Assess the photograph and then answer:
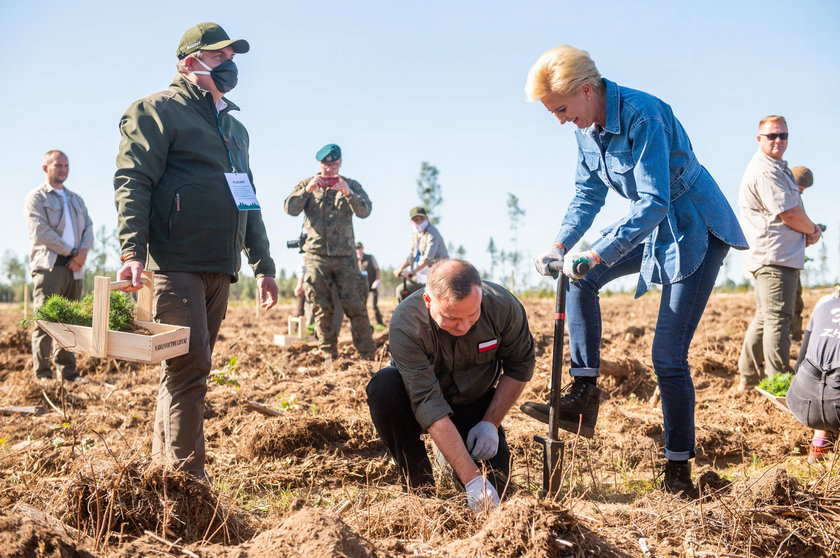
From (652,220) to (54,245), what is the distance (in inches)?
226

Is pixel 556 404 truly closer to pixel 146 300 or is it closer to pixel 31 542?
pixel 146 300

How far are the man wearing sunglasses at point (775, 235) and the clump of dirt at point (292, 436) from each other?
11.0ft

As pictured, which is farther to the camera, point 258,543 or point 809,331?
point 809,331

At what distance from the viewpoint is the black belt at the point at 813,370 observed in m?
3.49

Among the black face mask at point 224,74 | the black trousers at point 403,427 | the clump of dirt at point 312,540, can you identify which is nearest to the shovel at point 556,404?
the black trousers at point 403,427

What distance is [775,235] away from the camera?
523 cm

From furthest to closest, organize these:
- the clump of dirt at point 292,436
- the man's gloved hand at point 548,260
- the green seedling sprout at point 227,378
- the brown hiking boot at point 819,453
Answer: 1. the green seedling sprout at point 227,378
2. the clump of dirt at point 292,436
3. the brown hiking boot at point 819,453
4. the man's gloved hand at point 548,260

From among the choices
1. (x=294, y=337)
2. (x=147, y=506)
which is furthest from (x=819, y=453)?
(x=294, y=337)

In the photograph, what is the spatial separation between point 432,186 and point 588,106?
26.1 meters

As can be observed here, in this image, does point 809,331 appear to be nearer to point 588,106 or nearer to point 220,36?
point 588,106

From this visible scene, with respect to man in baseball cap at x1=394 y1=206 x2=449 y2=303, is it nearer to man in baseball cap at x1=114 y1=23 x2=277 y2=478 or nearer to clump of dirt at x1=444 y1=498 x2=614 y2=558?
man in baseball cap at x1=114 y1=23 x2=277 y2=478

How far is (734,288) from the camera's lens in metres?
24.3

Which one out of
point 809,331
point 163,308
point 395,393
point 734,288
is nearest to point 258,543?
point 395,393

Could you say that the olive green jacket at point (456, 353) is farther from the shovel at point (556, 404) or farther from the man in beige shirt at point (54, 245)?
the man in beige shirt at point (54, 245)
